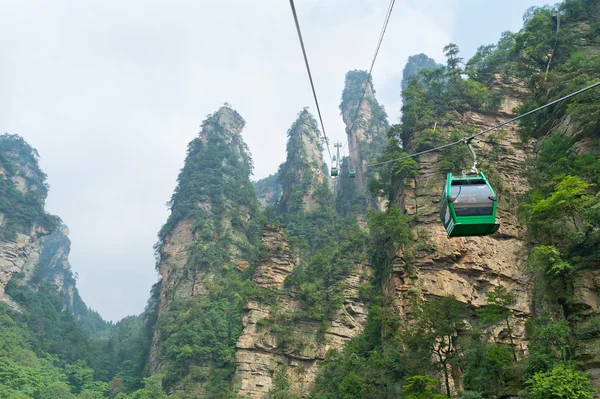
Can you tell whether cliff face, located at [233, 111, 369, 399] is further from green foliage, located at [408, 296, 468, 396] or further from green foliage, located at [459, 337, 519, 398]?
green foliage, located at [459, 337, 519, 398]

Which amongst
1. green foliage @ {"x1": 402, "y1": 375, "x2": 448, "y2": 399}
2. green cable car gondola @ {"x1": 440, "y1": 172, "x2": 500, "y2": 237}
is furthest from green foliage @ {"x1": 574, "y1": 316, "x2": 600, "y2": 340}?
green cable car gondola @ {"x1": 440, "y1": 172, "x2": 500, "y2": 237}

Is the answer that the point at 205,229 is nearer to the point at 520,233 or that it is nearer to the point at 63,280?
the point at 520,233

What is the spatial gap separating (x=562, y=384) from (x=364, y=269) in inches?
860

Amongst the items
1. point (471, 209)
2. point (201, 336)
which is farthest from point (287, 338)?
point (471, 209)

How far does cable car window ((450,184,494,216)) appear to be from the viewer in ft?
25.0

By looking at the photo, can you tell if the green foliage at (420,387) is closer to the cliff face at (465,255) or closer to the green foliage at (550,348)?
the green foliage at (550,348)

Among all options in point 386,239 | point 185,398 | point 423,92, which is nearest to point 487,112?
point 423,92

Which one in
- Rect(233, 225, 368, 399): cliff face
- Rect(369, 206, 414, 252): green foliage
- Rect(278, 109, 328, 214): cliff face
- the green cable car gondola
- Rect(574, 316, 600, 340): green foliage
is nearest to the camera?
the green cable car gondola

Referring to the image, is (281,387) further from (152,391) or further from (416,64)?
(416,64)

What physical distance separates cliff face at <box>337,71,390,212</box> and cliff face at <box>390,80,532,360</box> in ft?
79.8

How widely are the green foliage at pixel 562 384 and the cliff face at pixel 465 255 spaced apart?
6.97 meters

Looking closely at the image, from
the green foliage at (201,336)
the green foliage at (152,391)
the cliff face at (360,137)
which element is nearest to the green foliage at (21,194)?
the green foliage at (201,336)

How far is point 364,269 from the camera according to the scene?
3259 cm

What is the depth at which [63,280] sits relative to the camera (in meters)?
83.0
